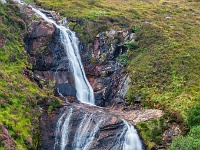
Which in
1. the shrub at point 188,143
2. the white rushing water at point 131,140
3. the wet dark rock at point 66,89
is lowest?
the white rushing water at point 131,140

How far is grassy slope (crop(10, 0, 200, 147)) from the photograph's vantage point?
28528mm

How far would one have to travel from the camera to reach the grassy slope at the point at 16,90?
2187 centimetres

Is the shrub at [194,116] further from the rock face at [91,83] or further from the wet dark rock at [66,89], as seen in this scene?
Answer: the wet dark rock at [66,89]

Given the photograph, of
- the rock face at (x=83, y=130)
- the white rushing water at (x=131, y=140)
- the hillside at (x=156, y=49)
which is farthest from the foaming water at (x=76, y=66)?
the white rushing water at (x=131, y=140)

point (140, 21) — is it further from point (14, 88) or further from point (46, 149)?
point (46, 149)

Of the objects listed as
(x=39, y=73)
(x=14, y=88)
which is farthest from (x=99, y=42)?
(x=14, y=88)

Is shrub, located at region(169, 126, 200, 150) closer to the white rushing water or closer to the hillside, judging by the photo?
the hillside

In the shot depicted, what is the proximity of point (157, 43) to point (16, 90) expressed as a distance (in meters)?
19.3

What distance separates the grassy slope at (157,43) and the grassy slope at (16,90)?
8.78 m

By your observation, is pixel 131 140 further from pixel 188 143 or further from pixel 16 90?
pixel 16 90

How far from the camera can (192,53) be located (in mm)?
34562

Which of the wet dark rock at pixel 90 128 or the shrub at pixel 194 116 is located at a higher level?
the shrub at pixel 194 116

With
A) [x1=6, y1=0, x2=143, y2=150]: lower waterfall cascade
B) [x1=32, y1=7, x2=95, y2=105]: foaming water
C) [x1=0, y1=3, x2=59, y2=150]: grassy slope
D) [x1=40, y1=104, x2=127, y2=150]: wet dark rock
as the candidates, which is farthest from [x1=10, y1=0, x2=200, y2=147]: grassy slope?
[x1=0, y1=3, x2=59, y2=150]: grassy slope

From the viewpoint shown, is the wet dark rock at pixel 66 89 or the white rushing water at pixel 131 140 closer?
the white rushing water at pixel 131 140
